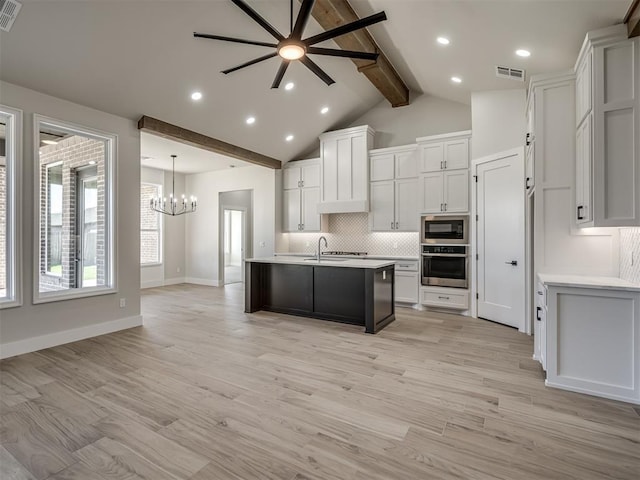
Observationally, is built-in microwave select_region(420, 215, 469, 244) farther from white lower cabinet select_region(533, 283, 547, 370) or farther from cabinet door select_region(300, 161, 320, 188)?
cabinet door select_region(300, 161, 320, 188)

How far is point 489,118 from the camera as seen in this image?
4938 mm

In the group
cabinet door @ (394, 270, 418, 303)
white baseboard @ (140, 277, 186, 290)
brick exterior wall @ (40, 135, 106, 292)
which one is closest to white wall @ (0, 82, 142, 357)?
brick exterior wall @ (40, 135, 106, 292)

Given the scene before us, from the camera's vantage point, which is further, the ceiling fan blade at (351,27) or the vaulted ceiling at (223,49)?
the vaulted ceiling at (223,49)

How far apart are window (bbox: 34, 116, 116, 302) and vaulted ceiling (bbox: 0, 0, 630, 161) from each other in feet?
1.84

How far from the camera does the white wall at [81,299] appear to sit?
11.8 ft

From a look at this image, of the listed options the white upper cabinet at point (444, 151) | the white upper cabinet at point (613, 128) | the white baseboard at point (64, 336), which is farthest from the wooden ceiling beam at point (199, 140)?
the white upper cabinet at point (613, 128)

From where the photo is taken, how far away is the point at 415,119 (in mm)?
6348

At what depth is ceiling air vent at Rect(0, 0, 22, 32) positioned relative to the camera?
280 centimetres

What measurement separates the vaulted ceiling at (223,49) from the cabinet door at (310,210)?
2023 mm

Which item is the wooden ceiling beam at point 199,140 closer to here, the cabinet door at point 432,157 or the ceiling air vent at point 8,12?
the ceiling air vent at point 8,12

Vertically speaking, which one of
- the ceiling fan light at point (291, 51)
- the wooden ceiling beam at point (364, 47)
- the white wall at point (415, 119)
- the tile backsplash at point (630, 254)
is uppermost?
the wooden ceiling beam at point (364, 47)

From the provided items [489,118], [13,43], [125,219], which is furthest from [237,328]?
[489,118]

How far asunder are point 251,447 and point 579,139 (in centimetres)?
377

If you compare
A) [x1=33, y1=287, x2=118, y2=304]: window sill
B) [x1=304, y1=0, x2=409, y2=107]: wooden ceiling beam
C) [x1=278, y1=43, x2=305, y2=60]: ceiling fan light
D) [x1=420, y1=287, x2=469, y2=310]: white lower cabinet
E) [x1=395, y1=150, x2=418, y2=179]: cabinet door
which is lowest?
[x1=420, y1=287, x2=469, y2=310]: white lower cabinet
